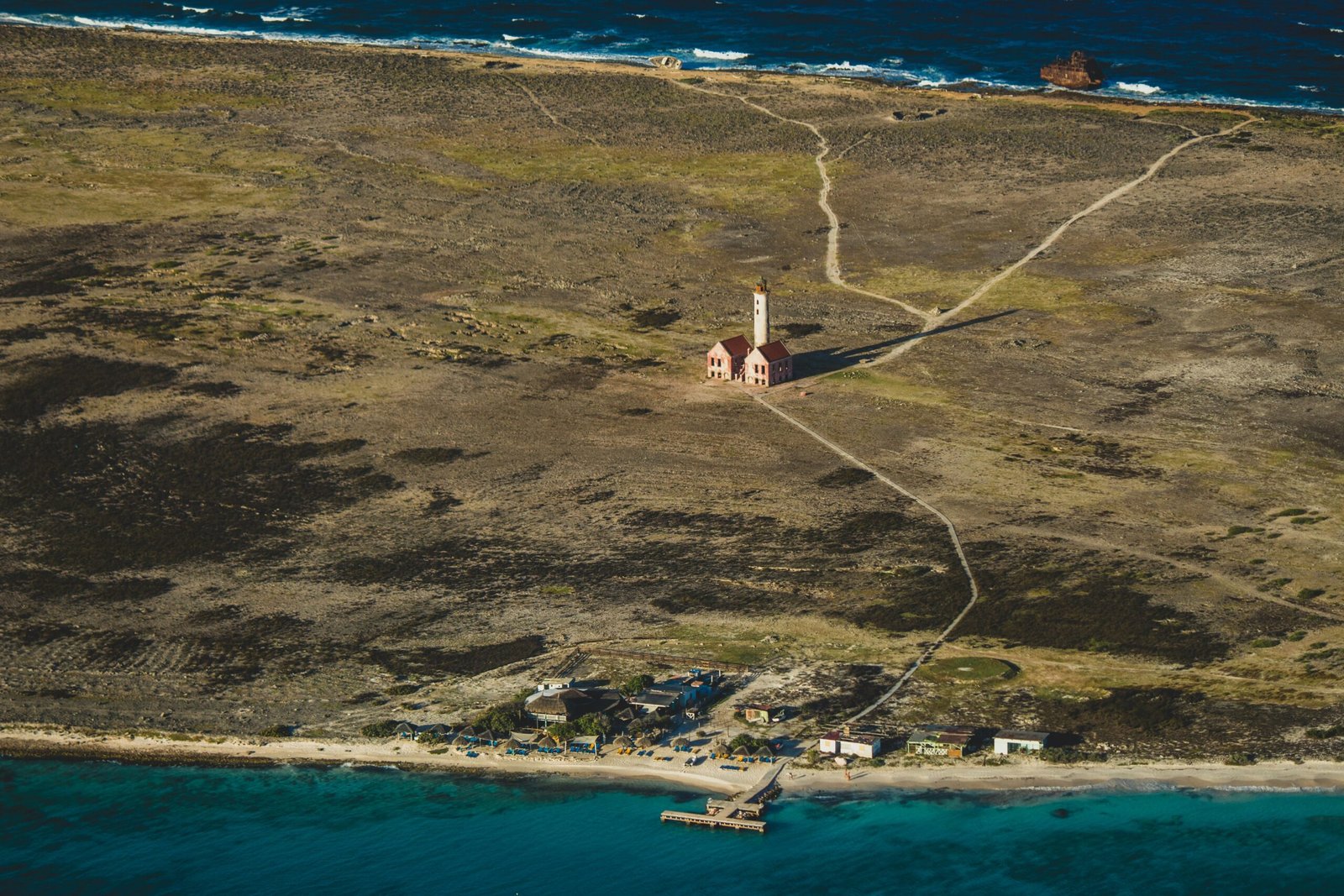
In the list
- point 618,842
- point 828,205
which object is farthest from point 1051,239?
point 618,842

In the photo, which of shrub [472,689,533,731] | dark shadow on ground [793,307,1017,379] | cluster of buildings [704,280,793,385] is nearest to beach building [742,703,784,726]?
shrub [472,689,533,731]

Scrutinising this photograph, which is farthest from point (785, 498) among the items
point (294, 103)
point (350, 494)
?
point (294, 103)

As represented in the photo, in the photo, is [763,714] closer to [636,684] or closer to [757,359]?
[636,684]

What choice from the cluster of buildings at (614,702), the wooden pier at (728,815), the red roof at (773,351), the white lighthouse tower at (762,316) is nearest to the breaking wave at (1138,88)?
the white lighthouse tower at (762,316)

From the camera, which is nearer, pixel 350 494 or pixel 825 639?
pixel 825 639

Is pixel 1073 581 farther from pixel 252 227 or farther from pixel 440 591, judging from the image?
pixel 252 227

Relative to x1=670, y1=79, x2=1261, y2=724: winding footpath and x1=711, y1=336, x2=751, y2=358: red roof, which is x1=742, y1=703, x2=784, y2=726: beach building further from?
x1=711, y1=336, x2=751, y2=358: red roof
